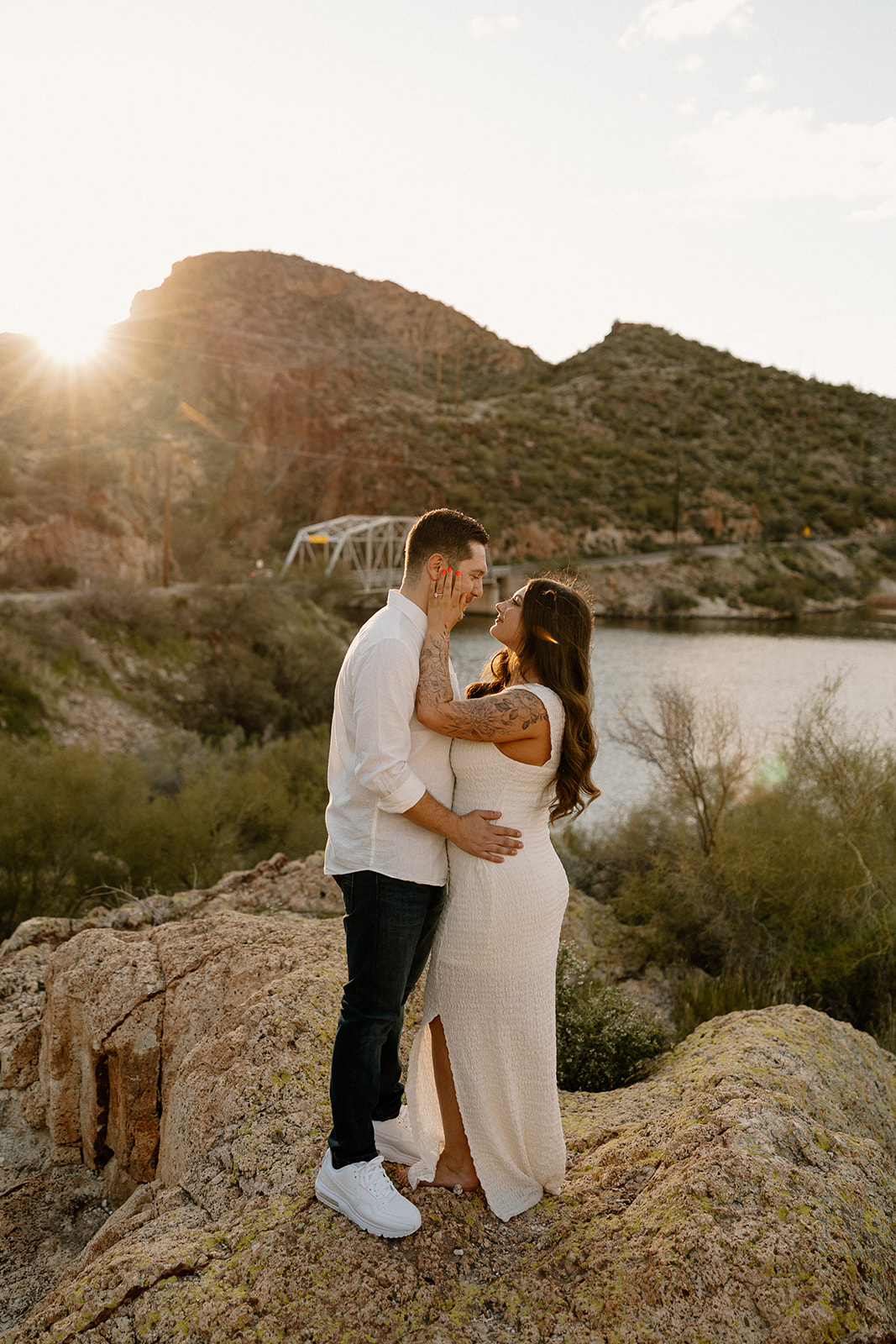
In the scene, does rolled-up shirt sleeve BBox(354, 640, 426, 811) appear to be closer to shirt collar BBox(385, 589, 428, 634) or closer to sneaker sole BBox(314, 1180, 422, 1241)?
shirt collar BBox(385, 589, 428, 634)

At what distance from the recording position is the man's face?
2559 mm

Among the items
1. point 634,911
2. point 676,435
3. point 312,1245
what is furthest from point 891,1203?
point 676,435

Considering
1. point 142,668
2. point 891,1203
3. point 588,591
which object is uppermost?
point 588,591

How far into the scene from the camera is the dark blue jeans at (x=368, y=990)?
244 cm

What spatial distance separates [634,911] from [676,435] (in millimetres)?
54206

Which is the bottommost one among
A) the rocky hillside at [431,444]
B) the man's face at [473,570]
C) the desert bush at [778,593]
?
the desert bush at [778,593]

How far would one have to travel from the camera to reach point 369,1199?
238 centimetres

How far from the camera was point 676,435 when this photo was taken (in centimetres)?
5734

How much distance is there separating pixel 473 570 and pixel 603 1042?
2.95 metres

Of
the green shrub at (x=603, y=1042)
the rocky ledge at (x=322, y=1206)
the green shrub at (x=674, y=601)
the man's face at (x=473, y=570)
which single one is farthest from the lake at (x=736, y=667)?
the man's face at (x=473, y=570)

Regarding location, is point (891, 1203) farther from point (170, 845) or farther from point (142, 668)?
point (142, 668)

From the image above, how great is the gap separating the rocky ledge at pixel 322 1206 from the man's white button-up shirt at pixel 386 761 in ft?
3.49

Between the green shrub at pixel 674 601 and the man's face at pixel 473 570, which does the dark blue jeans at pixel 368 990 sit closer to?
the man's face at pixel 473 570

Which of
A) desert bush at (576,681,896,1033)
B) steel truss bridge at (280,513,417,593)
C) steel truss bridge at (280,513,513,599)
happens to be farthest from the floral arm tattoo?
steel truss bridge at (280,513,417,593)
